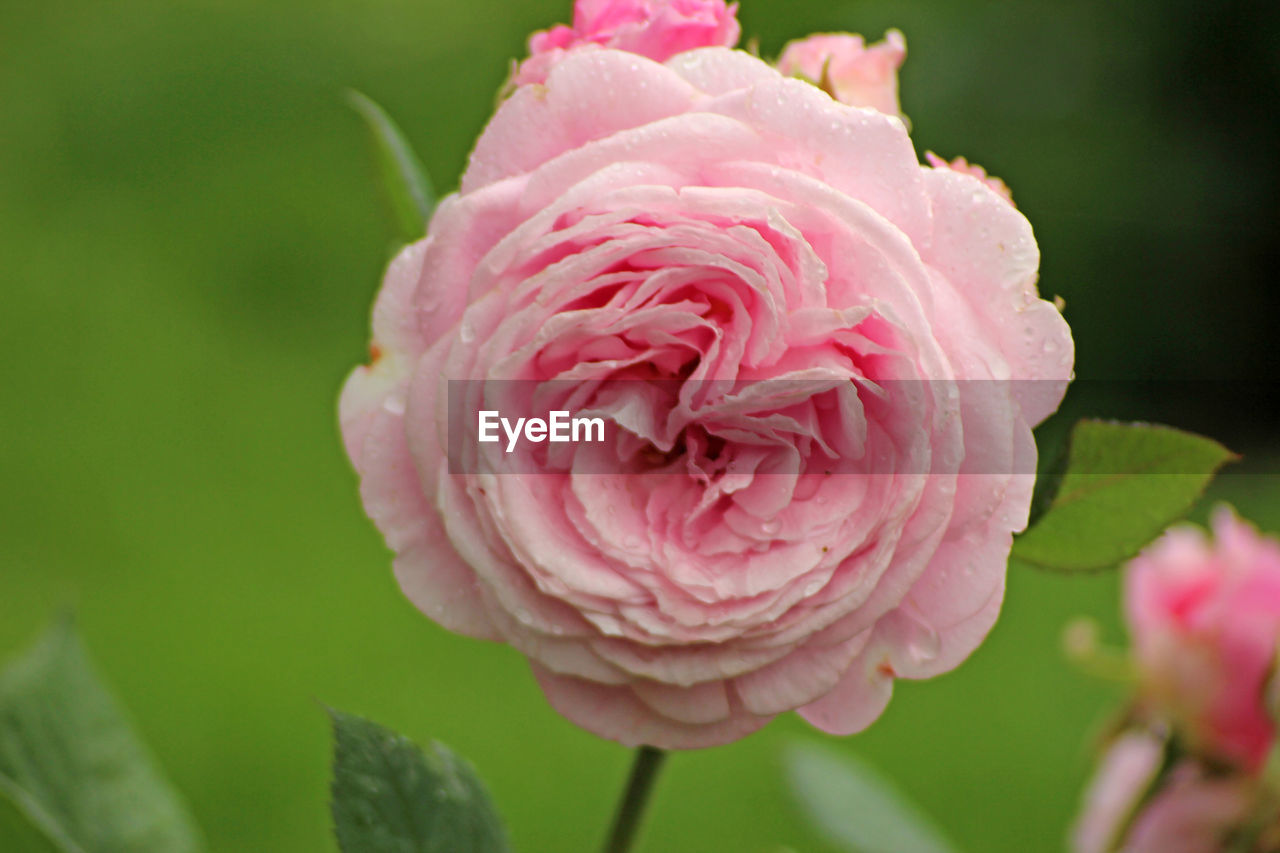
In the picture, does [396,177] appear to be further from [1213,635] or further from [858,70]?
[1213,635]

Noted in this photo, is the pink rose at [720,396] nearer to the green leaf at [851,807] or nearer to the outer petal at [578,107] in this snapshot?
the outer petal at [578,107]

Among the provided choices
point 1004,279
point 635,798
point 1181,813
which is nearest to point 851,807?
point 1181,813

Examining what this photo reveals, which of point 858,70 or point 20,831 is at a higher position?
point 858,70

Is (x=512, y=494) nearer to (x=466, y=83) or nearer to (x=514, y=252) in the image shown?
(x=514, y=252)

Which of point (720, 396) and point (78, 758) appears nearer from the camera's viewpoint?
point (720, 396)

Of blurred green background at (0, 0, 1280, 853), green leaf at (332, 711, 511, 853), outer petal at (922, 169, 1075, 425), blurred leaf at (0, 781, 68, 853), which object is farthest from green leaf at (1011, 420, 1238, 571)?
blurred green background at (0, 0, 1280, 853)

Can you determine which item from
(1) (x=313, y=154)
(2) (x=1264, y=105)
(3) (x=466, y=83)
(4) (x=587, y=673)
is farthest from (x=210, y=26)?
(4) (x=587, y=673)
